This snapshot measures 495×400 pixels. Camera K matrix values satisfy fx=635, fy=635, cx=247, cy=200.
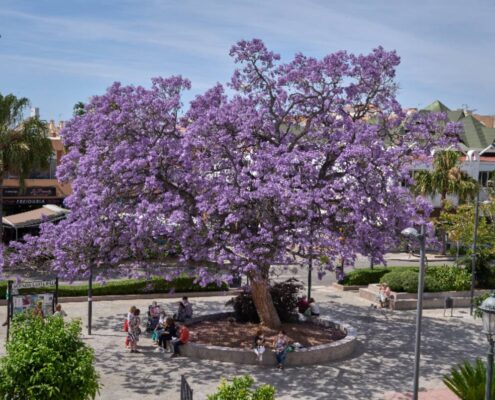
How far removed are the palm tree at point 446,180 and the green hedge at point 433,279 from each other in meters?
14.1

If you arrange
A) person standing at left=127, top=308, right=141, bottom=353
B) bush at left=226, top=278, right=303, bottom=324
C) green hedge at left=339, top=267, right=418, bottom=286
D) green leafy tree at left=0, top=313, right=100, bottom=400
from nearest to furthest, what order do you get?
green leafy tree at left=0, top=313, right=100, bottom=400
person standing at left=127, top=308, right=141, bottom=353
bush at left=226, top=278, right=303, bottom=324
green hedge at left=339, top=267, right=418, bottom=286

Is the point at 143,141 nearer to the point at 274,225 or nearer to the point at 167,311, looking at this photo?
the point at 274,225

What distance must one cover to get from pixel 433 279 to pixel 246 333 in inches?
500

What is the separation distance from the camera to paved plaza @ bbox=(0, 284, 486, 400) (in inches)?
696

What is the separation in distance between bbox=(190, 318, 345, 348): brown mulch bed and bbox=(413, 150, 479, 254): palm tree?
25.0 meters

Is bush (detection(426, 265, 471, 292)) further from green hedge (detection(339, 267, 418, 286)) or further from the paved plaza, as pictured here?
the paved plaza

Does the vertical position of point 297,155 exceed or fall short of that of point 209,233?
it exceeds it

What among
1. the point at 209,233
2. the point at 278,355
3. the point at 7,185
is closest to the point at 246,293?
the point at 278,355

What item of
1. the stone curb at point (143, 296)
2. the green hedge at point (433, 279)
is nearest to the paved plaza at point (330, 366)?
the stone curb at point (143, 296)

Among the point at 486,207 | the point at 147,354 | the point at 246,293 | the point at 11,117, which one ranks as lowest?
the point at 147,354

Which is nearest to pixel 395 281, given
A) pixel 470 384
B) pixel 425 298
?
pixel 425 298

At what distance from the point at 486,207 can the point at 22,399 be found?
27.3 metres

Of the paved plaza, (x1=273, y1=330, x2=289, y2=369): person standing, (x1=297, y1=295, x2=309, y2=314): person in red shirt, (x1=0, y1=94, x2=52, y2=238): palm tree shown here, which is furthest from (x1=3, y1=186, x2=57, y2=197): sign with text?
(x1=273, y1=330, x2=289, y2=369): person standing

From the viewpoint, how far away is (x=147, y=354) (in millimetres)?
20734
